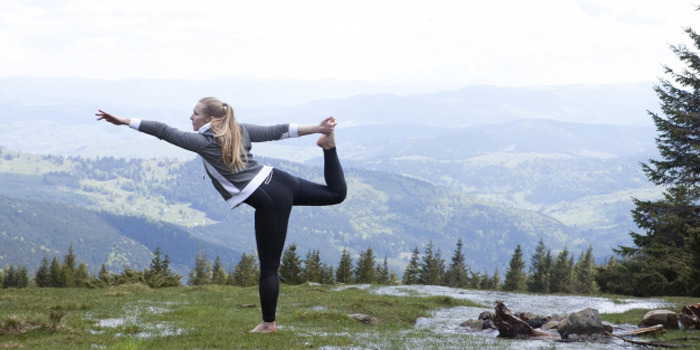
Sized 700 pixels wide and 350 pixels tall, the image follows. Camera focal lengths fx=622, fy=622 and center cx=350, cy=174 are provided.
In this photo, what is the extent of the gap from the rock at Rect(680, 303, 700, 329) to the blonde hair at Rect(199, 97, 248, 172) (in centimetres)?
1129

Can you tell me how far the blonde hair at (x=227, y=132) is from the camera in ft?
35.3

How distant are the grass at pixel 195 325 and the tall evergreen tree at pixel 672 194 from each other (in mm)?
17851

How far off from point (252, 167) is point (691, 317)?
1114 centimetres

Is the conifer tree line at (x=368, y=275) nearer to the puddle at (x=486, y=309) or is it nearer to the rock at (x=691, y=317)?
the puddle at (x=486, y=309)

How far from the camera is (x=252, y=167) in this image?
11164mm

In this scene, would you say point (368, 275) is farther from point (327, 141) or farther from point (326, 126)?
point (326, 126)

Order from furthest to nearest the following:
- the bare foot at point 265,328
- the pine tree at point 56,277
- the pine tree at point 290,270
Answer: the pine tree at point 56,277 → the pine tree at point 290,270 → the bare foot at point 265,328

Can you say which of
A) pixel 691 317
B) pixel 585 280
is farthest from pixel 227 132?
pixel 585 280

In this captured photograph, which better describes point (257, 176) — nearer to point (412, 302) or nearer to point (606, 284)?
point (412, 302)

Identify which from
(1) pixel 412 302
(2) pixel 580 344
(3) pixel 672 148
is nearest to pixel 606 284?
(3) pixel 672 148

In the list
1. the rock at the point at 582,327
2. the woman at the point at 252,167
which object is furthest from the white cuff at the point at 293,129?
the rock at the point at 582,327

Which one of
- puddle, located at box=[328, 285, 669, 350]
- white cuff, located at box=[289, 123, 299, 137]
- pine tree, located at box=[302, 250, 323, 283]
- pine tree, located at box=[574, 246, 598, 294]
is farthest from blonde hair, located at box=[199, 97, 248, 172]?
pine tree, located at box=[574, 246, 598, 294]

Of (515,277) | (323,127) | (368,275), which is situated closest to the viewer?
(323,127)

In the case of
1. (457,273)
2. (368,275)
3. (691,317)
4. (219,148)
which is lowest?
(368,275)
